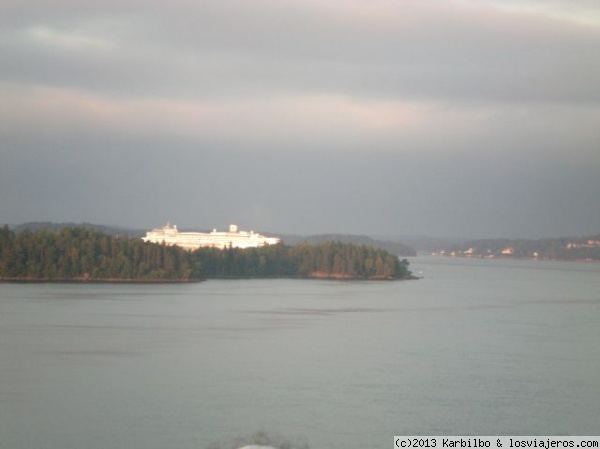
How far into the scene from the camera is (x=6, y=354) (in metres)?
12.3

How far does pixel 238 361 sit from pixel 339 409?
→ 3.24 m

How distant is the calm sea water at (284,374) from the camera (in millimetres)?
8422

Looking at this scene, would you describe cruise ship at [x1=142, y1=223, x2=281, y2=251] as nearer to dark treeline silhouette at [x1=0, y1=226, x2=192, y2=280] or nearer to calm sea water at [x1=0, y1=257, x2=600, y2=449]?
dark treeline silhouette at [x1=0, y1=226, x2=192, y2=280]

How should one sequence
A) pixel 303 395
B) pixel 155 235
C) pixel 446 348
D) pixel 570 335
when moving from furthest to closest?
pixel 155 235 → pixel 570 335 → pixel 446 348 → pixel 303 395

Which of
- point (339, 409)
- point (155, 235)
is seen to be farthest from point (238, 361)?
point (155, 235)

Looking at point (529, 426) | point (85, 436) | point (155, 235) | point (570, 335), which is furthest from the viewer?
point (155, 235)

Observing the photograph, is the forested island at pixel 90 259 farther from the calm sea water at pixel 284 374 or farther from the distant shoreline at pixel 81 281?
the calm sea water at pixel 284 374

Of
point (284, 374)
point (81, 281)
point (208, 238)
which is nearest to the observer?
point (284, 374)

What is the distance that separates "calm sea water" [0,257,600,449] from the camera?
8.42m

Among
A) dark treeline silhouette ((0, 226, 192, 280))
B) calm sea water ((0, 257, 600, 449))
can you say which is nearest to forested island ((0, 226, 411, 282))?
dark treeline silhouette ((0, 226, 192, 280))

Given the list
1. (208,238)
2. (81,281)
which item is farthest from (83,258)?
(208,238)

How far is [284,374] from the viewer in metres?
11.2

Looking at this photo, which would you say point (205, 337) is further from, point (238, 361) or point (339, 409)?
point (339, 409)

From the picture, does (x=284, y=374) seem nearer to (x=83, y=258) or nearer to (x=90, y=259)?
(x=83, y=258)
